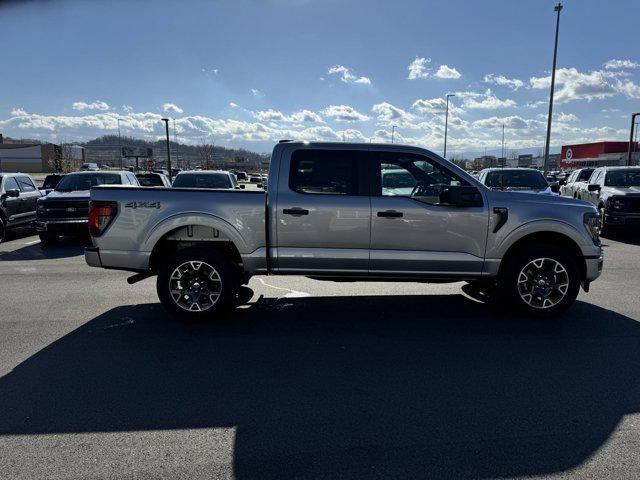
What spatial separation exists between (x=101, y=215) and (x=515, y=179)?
35.6ft

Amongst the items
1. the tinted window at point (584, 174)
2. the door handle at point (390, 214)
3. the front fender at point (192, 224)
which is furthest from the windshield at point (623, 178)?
the front fender at point (192, 224)

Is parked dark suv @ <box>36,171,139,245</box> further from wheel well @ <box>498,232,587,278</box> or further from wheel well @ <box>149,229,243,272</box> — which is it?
wheel well @ <box>498,232,587,278</box>

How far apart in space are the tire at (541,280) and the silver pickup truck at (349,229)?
12 millimetres

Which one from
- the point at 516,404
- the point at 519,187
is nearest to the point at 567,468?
the point at 516,404

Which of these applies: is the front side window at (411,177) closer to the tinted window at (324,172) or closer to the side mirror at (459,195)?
the side mirror at (459,195)

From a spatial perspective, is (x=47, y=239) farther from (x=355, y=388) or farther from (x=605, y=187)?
(x=605, y=187)

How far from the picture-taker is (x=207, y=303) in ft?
17.8

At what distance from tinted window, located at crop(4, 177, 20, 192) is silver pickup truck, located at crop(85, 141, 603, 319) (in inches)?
359

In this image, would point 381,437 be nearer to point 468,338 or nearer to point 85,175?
point 468,338

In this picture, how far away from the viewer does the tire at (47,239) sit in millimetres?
11559

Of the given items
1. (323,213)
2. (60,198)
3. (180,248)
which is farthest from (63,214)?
(323,213)

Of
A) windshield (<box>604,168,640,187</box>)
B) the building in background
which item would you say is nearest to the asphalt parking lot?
windshield (<box>604,168,640,187</box>)

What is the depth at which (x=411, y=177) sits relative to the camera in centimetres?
558

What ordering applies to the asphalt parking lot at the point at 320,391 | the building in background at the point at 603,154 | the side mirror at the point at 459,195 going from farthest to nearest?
the building in background at the point at 603,154 < the side mirror at the point at 459,195 < the asphalt parking lot at the point at 320,391
